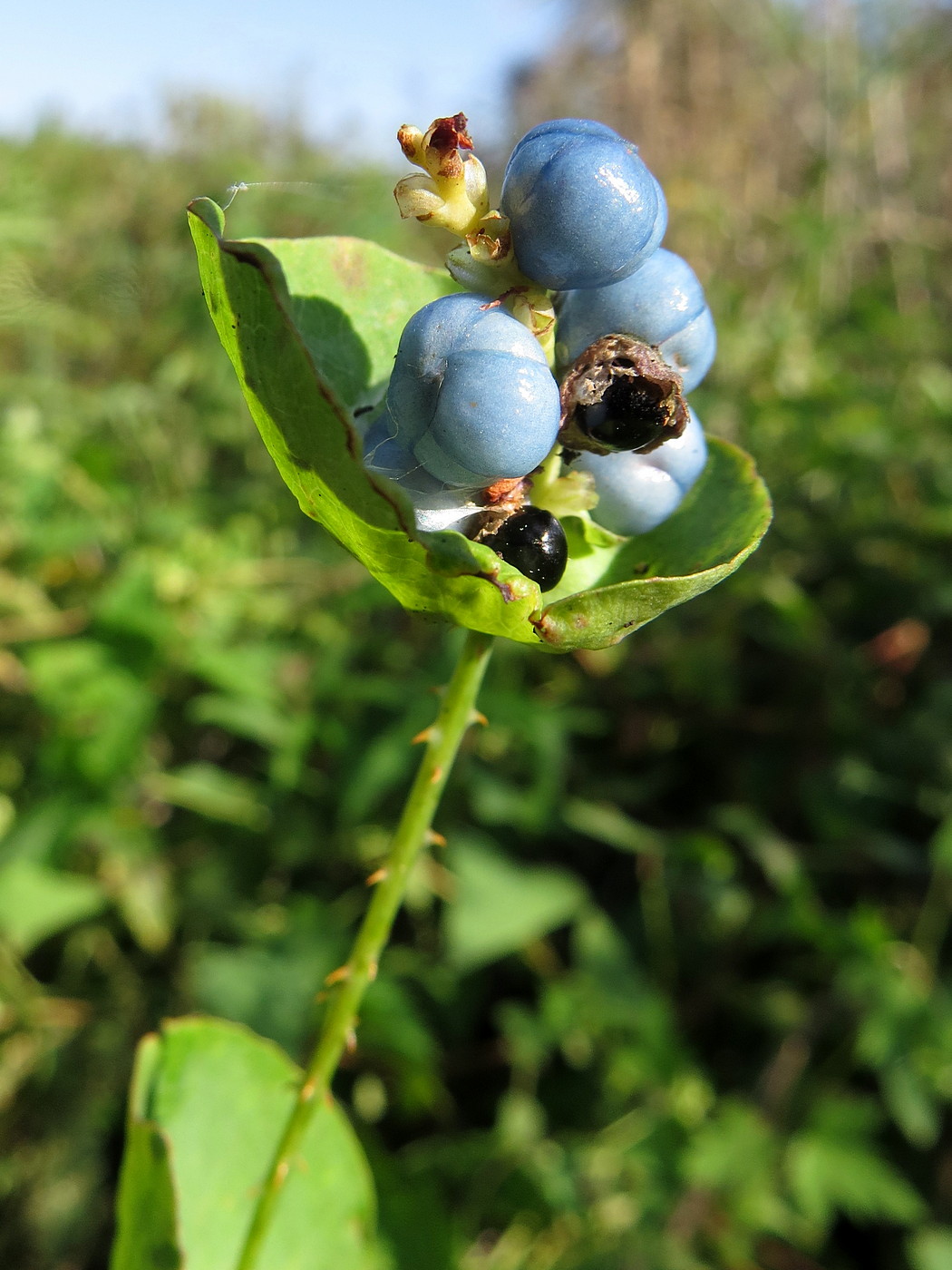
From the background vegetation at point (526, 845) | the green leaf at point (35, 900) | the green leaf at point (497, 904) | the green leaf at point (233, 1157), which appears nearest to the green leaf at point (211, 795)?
the background vegetation at point (526, 845)

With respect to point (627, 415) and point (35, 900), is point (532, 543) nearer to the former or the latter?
point (627, 415)

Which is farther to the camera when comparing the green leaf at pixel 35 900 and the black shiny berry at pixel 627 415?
the green leaf at pixel 35 900

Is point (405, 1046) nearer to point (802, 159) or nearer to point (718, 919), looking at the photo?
point (718, 919)

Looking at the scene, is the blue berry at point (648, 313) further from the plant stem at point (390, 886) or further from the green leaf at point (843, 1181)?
the green leaf at point (843, 1181)

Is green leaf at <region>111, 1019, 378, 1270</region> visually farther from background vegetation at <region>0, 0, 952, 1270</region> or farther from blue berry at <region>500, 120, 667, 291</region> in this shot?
blue berry at <region>500, 120, 667, 291</region>

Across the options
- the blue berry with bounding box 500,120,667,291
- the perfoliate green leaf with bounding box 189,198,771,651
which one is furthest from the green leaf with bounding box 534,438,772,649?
the blue berry with bounding box 500,120,667,291

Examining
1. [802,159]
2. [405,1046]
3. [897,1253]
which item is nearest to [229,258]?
[405,1046]

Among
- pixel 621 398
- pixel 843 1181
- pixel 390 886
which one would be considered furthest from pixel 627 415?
pixel 843 1181
